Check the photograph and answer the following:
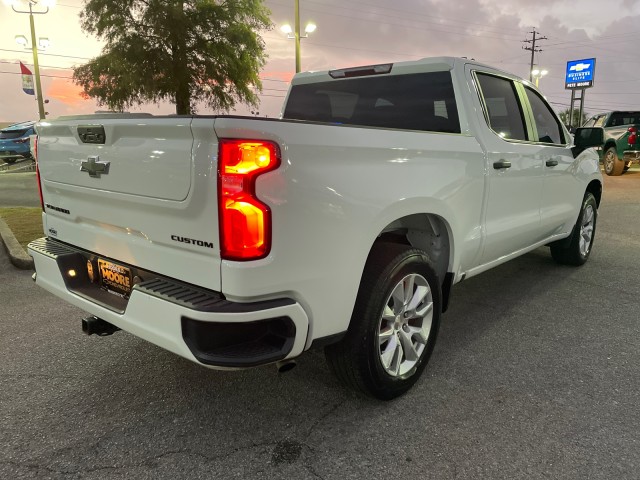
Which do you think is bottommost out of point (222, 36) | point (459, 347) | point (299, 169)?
point (459, 347)

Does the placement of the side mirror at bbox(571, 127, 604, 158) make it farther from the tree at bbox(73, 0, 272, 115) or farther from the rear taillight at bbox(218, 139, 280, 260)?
the tree at bbox(73, 0, 272, 115)

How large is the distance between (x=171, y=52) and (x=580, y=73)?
114 feet

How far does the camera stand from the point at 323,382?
115 inches

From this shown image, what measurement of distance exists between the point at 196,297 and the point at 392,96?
2316 millimetres

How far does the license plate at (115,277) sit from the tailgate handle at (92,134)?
2.01ft

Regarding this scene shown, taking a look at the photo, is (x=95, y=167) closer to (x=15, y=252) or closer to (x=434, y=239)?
(x=434, y=239)

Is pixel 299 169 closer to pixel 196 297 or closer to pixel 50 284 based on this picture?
pixel 196 297

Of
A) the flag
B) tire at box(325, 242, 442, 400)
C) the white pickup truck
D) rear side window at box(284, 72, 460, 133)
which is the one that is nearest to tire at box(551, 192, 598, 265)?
the white pickup truck

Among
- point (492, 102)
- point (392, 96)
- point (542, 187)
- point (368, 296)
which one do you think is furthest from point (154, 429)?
point (542, 187)

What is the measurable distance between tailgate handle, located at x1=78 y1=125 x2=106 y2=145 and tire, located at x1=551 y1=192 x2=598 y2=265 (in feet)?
15.0

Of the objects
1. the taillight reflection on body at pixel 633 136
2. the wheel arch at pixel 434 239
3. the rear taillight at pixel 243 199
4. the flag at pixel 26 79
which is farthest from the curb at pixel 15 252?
the flag at pixel 26 79

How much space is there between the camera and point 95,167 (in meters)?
2.44

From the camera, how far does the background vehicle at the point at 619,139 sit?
1495 centimetres

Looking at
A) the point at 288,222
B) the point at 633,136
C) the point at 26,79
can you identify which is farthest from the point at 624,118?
the point at 26,79
